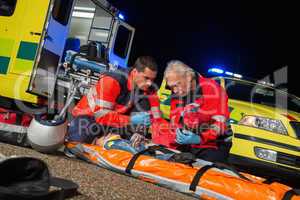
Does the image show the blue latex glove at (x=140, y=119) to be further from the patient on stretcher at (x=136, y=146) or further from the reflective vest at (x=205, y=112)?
the reflective vest at (x=205, y=112)

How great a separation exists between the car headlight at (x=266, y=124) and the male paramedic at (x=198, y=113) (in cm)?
103

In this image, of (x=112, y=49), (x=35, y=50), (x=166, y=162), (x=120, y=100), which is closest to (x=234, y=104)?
(x=120, y=100)

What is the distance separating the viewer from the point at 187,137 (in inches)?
160

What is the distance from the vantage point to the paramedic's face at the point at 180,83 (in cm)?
421

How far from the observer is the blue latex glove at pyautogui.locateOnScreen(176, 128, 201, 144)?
4.05m

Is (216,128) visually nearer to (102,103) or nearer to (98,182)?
(102,103)

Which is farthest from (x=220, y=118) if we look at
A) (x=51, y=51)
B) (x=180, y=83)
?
(x=51, y=51)

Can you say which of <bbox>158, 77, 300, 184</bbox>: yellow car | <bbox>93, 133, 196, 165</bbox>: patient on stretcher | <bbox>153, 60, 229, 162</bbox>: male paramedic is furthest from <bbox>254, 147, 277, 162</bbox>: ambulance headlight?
<bbox>93, 133, 196, 165</bbox>: patient on stretcher

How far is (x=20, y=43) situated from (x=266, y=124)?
348cm

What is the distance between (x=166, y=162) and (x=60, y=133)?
102 centimetres

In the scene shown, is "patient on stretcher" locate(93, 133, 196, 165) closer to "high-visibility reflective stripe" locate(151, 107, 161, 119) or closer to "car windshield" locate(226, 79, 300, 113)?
"high-visibility reflective stripe" locate(151, 107, 161, 119)

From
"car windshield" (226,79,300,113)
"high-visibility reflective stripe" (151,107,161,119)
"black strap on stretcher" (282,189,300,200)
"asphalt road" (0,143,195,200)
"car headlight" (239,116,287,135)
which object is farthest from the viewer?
"car windshield" (226,79,300,113)

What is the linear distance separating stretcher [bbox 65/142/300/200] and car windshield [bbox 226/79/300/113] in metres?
2.61

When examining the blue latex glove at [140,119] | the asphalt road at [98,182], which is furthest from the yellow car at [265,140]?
the asphalt road at [98,182]
